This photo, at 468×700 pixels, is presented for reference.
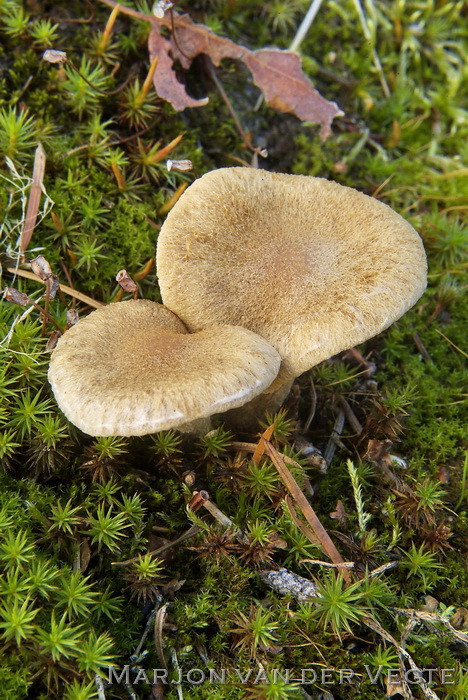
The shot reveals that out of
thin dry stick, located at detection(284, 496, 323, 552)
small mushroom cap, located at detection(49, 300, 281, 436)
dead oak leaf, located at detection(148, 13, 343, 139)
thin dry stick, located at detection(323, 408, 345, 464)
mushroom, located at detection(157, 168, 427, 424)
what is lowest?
thin dry stick, located at detection(323, 408, 345, 464)

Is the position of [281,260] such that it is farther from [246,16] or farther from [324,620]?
[246,16]

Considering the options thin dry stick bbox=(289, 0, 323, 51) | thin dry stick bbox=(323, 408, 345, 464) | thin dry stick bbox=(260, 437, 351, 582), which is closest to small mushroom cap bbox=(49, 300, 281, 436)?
thin dry stick bbox=(260, 437, 351, 582)

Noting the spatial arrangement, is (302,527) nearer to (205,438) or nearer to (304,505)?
(304,505)

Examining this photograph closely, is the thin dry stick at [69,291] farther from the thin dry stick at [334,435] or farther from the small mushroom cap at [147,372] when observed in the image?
the thin dry stick at [334,435]

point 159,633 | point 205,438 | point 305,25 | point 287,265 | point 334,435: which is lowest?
point 159,633

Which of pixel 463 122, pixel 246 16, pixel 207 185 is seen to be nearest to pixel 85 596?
pixel 207 185

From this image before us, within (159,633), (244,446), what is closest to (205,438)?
(244,446)

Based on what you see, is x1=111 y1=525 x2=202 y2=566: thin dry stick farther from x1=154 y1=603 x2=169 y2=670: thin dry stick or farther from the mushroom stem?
the mushroom stem
